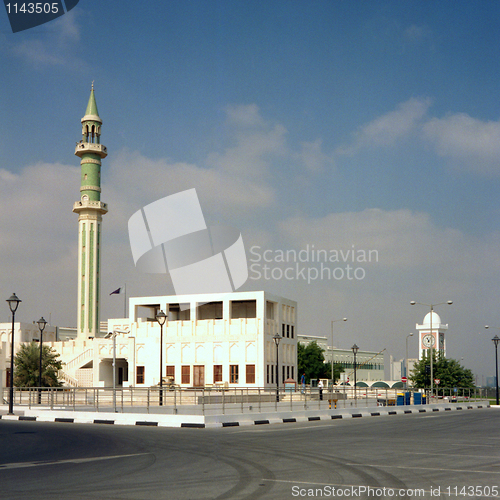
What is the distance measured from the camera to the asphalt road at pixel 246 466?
30.5 feet

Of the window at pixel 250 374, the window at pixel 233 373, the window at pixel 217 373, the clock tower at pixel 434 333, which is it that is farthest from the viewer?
the clock tower at pixel 434 333

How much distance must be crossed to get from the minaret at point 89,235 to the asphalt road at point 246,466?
71.4 meters

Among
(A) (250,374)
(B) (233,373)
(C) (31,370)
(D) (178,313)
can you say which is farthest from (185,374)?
(C) (31,370)

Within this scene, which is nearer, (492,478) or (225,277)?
(492,478)

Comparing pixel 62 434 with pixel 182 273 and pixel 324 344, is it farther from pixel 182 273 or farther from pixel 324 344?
pixel 324 344

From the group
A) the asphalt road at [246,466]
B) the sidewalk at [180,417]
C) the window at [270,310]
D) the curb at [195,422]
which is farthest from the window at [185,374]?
the asphalt road at [246,466]

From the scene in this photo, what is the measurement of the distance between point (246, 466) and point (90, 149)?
83487 mm

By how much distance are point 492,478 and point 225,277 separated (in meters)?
67.9

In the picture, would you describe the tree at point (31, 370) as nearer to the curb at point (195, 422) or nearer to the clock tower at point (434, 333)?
the curb at point (195, 422)

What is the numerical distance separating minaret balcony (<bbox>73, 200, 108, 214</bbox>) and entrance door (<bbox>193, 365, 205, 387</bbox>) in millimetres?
27879

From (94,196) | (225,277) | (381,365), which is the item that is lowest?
(381,365)

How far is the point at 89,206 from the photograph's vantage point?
3519 inches

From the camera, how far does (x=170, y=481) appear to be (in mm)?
10281

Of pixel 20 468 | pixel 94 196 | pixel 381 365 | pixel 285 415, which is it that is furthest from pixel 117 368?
pixel 381 365
